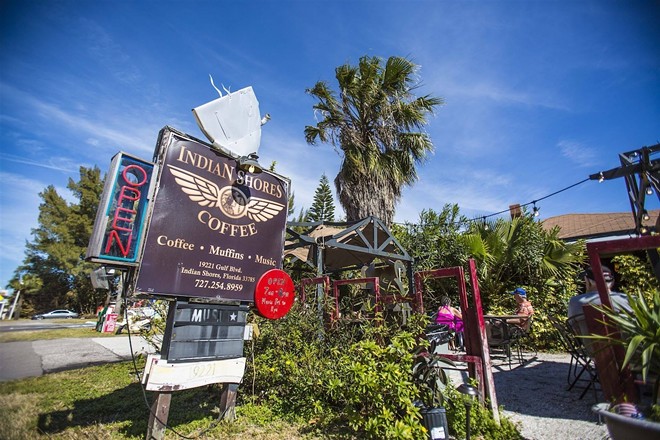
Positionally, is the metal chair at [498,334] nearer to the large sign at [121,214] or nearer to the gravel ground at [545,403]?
the gravel ground at [545,403]

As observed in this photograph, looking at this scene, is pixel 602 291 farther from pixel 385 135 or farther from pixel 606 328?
pixel 385 135

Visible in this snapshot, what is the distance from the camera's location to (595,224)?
51.2 feet

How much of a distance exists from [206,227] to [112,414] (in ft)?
8.83

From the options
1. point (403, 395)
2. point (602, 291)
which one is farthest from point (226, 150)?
point (602, 291)

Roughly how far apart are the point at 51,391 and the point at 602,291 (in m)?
7.09

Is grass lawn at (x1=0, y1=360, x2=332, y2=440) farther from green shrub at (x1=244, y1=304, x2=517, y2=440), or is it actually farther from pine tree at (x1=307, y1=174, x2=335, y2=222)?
pine tree at (x1=307, y1=174, x2=335, y2=222)

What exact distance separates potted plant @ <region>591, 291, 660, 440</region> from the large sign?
3716mm

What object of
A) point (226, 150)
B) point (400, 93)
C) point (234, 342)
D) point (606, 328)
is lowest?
point (234, 342)

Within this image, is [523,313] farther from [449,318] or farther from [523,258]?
[523,258]

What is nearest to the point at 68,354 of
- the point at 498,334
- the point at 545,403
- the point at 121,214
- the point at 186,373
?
the point at 186,373

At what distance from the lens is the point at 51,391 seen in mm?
4617

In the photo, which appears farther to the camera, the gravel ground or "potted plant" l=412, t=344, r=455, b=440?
the gravel ground

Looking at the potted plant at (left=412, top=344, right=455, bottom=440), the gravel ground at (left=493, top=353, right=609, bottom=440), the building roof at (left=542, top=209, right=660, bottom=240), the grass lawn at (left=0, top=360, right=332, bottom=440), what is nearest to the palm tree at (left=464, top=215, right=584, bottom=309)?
the gravel ground at (left=493, top=353, right=609, bottom=440)

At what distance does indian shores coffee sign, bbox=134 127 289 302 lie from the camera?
313cm
